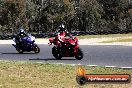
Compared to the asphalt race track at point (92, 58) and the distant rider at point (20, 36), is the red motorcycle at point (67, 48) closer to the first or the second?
the asphalt race track at point (92, 58)

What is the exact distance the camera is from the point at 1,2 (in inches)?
2862

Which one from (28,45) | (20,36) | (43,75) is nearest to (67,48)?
(28,45)

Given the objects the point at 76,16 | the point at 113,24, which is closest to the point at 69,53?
the point at 76,16

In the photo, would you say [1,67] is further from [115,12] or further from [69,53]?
[115,12]

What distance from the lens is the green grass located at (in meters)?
11.2

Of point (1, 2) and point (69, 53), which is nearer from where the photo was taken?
point (69, 53)

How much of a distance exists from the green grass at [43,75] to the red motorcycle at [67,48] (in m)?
3.86

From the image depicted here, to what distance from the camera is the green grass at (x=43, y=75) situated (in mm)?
11203

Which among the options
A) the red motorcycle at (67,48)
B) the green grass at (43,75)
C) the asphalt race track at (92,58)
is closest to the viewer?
the green grass at (43,75)

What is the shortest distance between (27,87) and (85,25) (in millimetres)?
68778

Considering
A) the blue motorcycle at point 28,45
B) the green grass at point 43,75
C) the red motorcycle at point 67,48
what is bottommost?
the blue motorcycle at point 28,45

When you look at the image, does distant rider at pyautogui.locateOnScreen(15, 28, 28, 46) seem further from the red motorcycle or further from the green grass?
the green grass

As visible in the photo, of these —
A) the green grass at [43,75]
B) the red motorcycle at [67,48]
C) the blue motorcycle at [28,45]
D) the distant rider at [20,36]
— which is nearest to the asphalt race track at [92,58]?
the red motorcycle at [67,48]

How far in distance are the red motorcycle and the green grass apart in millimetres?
3860
